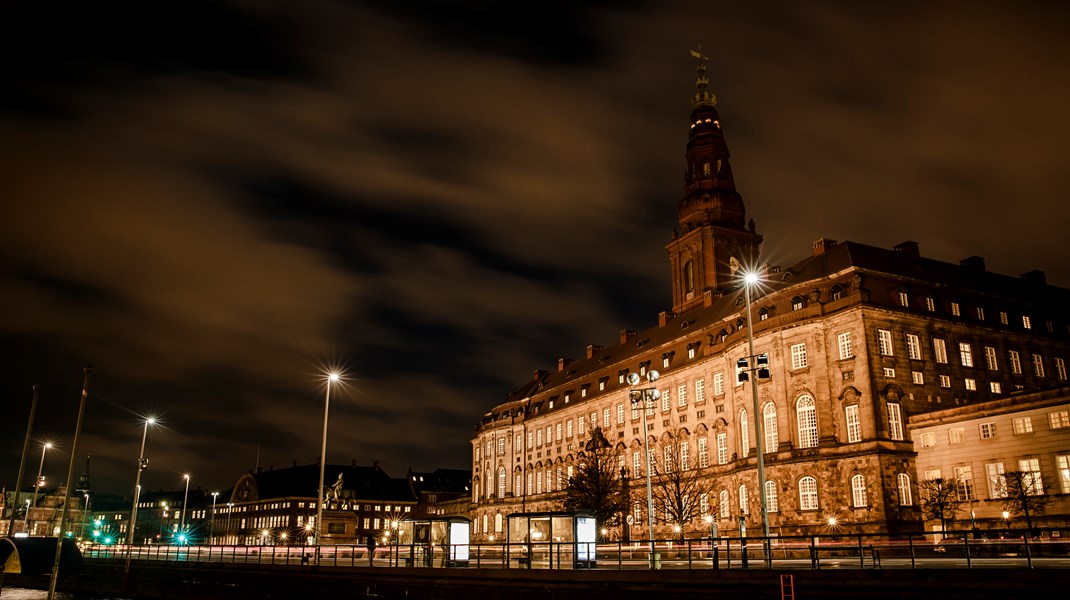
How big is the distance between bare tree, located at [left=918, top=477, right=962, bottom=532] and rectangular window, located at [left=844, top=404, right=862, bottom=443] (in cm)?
585

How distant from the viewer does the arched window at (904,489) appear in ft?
196

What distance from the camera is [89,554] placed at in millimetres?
63125

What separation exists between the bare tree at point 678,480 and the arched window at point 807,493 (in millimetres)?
12513

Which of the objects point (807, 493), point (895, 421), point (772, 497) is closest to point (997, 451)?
point (895, 421)

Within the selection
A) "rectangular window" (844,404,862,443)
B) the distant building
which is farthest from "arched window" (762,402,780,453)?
the distant building

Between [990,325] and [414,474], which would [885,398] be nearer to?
[990,325]

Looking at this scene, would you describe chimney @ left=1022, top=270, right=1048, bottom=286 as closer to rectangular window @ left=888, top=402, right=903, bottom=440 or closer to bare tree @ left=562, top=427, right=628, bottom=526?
rectangular window @ left=888, top=402, right=903, bottom=440

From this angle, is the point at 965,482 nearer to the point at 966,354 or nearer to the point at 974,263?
the point at 966,354

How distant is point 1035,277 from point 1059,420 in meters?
33.8

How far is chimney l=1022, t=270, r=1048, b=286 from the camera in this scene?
266ft

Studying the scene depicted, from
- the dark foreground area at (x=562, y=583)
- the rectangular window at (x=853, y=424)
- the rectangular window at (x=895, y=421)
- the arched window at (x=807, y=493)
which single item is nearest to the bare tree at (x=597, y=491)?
the arched window at (x=807, y=493)

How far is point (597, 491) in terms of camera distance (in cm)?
7806

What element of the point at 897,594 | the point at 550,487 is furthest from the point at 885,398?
the point at 550,487

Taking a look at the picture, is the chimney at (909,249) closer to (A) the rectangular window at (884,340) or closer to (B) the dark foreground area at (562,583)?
(A) the rectangular window at (884,340)
